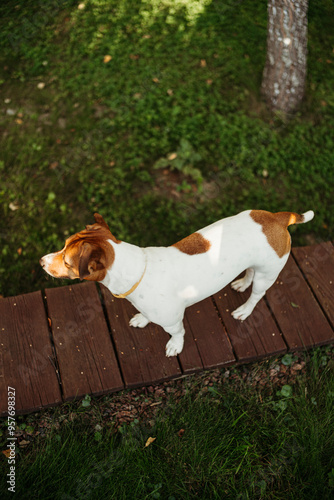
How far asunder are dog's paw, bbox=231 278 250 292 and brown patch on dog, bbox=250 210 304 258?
877 millimetres

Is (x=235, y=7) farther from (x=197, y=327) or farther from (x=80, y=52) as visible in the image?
(x=197, y=327)

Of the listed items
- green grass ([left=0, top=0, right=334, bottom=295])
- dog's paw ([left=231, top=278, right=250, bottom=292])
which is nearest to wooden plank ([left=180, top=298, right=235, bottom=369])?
dog's paw ([left=231, top=278, right=250, bottom=292])

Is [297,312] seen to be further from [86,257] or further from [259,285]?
[86,257]

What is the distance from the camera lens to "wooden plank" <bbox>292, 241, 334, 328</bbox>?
3840 mm

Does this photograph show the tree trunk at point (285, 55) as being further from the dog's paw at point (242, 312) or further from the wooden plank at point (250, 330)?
the dog's paw at point (242, 312)

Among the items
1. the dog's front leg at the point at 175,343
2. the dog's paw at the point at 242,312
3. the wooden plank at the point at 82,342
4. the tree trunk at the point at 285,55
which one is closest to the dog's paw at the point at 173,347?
the dog's front leg at the point at 175,343

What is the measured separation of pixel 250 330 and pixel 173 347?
75 cm

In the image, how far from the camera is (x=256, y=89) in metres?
5.13

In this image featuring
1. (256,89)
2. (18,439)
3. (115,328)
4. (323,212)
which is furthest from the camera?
(256,89)

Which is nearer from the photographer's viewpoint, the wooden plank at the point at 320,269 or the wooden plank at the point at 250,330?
the wooden plank at the point at 250,330

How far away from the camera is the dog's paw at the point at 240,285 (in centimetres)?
378

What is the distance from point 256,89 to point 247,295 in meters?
2.85

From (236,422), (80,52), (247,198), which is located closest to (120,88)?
(80,52)

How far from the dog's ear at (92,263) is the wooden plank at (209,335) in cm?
144
